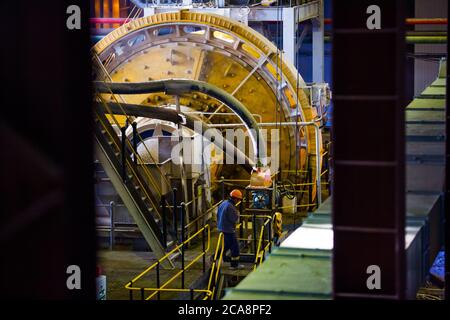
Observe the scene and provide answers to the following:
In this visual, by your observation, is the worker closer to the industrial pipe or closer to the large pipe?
the large pipe

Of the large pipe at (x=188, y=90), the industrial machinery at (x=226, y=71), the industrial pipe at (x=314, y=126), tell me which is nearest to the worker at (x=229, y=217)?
the large pipe at (x=188, y=90)

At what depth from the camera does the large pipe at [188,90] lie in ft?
66.7

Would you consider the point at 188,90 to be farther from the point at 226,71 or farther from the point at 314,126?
the point at 314,126

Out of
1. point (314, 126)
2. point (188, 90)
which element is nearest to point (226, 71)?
point (314, 126)

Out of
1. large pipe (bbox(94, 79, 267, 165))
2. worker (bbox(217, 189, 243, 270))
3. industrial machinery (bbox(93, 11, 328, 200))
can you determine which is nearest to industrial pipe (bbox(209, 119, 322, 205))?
industrial machinery (bbox(93, 11, 328, 200))

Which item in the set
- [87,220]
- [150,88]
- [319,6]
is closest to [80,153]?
[87,220]

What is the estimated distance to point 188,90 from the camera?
21.1 m

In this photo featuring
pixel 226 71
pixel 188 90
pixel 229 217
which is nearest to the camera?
pixel 229 217

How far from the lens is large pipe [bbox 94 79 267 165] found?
20328 millimetres

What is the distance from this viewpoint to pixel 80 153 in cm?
573
